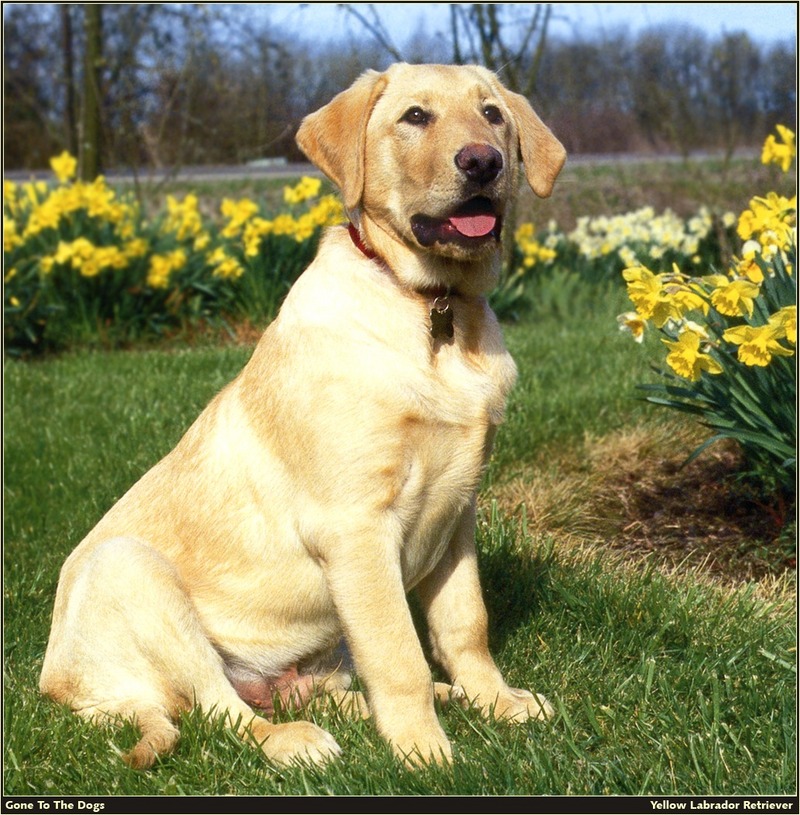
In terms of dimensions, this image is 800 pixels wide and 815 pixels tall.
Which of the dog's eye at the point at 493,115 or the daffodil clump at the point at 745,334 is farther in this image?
the daffodil clump at the point at 745,334

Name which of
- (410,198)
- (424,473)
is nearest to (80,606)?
(424,473)

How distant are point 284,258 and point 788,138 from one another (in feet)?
14.5

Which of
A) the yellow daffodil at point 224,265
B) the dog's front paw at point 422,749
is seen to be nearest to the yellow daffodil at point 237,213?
the yellow daffodil at point 224,265

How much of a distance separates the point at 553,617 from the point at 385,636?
99cm

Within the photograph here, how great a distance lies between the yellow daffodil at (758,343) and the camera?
11.0ft

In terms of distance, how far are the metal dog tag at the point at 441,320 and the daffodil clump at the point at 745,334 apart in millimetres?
830

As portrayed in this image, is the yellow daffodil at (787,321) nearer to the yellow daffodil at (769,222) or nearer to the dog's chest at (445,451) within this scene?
the yellow daffodil at (769,222)

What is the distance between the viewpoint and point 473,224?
272cm

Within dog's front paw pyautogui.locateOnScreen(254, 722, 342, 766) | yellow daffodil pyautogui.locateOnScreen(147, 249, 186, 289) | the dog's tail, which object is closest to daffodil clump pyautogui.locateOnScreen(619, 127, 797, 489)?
dog's front paw pyautogui.locateOnScreen(254, 722, 342, 766)

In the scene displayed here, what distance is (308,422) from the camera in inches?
106

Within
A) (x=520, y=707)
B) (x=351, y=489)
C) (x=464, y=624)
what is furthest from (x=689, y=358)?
(x=351, y=489)

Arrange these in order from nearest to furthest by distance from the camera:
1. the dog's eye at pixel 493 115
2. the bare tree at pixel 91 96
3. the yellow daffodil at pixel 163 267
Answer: the dog's eye at pixel 493 115, the yellow daffodil at pixel 163 267, the bare tree at pixel 91 96

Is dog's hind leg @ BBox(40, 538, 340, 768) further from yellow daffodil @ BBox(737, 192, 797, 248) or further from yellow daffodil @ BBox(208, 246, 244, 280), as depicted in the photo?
yellow daffodil @ BBox(208, 246, 244, 280)

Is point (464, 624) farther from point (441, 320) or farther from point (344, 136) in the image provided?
point (344, 136)
